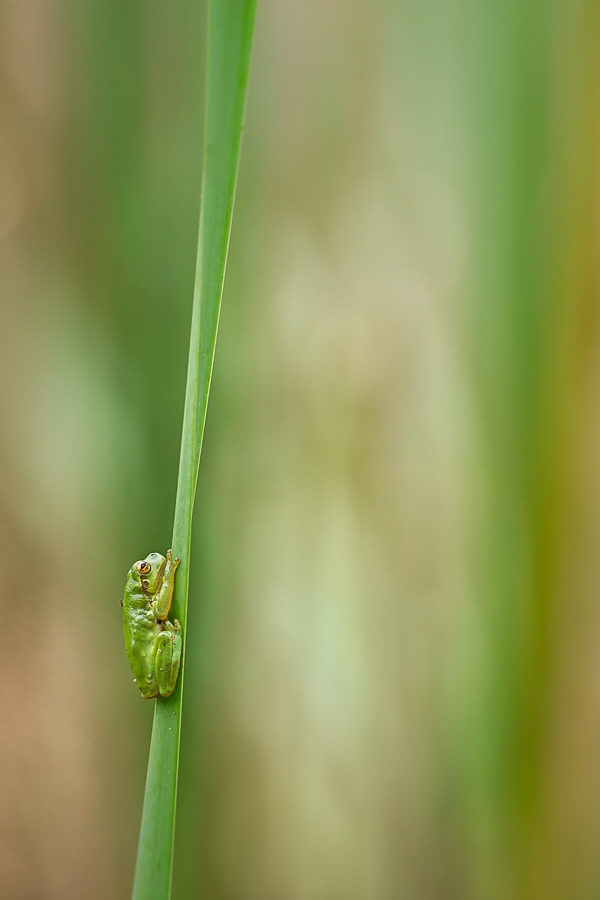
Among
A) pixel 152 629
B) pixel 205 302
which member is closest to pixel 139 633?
pixel 152 629

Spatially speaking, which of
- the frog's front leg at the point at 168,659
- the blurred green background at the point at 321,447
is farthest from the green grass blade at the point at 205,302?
the blurred green background at the point at 321,447

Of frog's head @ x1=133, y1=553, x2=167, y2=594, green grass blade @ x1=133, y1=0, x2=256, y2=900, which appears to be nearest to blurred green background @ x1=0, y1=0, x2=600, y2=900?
frog's head @ x1=133, y1=553, x2=167, y2=594

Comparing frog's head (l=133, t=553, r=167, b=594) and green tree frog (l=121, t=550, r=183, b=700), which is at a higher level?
frog's head (l=133, t=553, r=167, b=594)

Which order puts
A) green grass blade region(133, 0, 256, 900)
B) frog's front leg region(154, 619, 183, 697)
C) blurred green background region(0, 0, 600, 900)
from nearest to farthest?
green grass blade region(133, 0, 256, 900) < frog's front leg region(154, 619, 183, 697) < blurred green background region(0, 0, 600, 900)

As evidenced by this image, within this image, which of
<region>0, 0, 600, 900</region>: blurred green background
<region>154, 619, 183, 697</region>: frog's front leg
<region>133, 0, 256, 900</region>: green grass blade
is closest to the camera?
<region>133, 0, 256, 900</region>: green grass blade

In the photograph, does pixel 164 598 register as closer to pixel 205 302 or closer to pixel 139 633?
pixel 139 633

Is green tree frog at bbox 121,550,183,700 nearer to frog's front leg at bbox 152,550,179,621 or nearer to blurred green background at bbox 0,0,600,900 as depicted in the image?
frog's front leg at bbox 152,550,179,621

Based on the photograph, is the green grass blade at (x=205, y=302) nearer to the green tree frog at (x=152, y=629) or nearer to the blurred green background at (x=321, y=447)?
the green tree frog at (x=152, y=629)

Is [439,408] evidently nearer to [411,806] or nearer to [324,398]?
[324,398]
